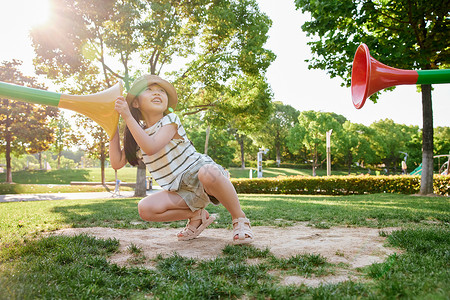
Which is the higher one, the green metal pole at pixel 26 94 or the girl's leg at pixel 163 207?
the green metal pole at pixel 26 94

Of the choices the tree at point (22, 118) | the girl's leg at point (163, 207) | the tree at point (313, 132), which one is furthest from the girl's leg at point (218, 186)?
the tree at point (313, 132)

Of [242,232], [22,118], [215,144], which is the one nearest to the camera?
[242,232]

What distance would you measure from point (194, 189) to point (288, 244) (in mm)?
965

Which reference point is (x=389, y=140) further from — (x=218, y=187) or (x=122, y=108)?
(x=122, y=108)

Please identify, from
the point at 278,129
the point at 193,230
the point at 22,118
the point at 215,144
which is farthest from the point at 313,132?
the point at 193,230

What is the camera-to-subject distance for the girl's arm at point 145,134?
2.37 meters

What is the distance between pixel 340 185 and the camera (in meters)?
14.4

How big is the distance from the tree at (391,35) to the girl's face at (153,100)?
7314 mm

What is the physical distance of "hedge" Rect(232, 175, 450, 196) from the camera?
12.1 metres

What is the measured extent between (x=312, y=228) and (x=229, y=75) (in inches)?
403

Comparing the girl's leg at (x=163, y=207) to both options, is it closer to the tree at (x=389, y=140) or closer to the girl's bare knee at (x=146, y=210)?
the girl's bare knee at (x=146, y=210)

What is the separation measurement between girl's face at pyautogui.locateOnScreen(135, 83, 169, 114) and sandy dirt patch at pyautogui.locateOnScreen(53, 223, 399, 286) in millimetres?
1234

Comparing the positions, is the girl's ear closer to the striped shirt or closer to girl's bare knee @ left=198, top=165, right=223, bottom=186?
the striped shirt

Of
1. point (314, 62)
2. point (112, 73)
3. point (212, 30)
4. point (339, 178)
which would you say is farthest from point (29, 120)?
point (339, 178)
